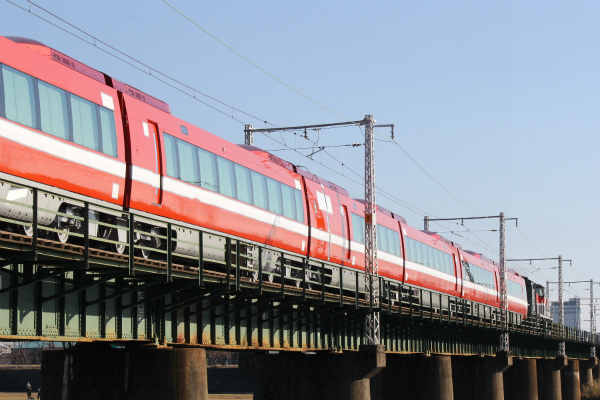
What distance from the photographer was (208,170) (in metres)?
25.6

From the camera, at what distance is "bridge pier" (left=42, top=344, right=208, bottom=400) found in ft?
67.3

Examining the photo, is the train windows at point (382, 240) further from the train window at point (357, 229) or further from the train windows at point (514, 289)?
the train windows at point (514, 289)

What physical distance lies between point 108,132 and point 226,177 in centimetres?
634

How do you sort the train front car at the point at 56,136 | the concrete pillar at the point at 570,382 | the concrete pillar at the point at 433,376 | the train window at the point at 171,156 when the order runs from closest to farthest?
1. the train front car at the point at 56,136
2. the train window at the point at 171,156
3. the concrete pillar at the point at 433,376
4. the concrete pillar at the point at 570,382

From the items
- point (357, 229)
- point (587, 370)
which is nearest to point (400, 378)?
point (357, 229)

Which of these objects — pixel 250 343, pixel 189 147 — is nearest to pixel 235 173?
pixel 189 147

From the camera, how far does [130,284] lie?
65.1 ft

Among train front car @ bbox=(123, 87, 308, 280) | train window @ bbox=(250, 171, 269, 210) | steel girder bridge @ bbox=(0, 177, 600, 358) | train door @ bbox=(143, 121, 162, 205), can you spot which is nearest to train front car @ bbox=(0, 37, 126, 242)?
steel girder bridge @ bbox=(0, 177, 600, 358)

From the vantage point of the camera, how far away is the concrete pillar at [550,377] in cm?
7738

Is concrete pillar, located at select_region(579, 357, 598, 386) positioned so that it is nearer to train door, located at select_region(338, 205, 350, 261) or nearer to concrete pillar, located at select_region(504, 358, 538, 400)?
concrete pillar, located at select_region(504, 358, 538, 400)

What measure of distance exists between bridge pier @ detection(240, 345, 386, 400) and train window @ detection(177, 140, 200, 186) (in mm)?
10554

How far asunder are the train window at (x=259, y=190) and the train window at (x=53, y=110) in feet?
32.1

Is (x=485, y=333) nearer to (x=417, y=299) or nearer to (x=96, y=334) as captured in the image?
(x=417, y=299)

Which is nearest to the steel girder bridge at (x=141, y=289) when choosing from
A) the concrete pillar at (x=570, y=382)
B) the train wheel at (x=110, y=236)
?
the train wheel at (x=110, y=236)
